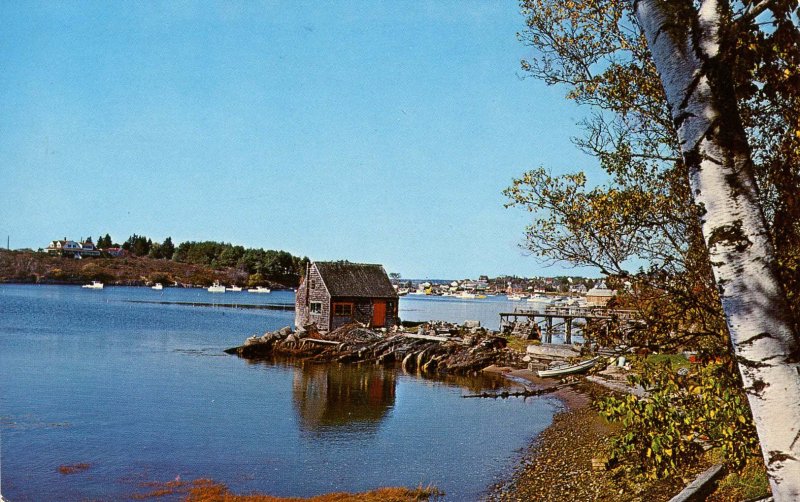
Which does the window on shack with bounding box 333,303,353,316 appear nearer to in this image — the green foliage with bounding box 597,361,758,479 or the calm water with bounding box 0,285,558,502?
the calm water with bounding box 0,285,558,502

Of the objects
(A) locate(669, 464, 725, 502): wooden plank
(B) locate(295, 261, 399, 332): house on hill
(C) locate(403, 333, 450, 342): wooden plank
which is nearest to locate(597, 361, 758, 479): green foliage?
(A) locate(669, 464, 725, 502): wooden plank

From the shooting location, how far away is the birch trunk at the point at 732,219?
2.73 metres

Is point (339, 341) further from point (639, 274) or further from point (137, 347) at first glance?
point (639, 274)

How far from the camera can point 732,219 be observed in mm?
2914

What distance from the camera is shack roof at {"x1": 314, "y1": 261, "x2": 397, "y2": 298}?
196ft

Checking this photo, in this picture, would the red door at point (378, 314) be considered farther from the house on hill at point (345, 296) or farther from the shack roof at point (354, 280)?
the shack roof at point (354, 280)

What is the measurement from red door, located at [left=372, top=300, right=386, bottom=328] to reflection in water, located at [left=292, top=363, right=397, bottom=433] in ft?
40.4

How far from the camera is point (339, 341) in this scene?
2138 inches

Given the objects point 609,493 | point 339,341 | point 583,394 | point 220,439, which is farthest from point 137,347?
point 609,493

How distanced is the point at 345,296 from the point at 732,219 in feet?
187

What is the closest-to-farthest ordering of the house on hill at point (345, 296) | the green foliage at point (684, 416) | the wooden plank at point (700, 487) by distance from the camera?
the green foliage at point (684, 416)
the wooden plank at point (700, 487)
the house on hill at point (345, 296)

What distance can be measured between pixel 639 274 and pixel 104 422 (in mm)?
24525

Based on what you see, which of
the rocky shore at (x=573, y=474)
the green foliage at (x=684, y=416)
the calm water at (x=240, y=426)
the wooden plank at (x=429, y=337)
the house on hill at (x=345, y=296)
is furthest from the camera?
the house on hill at (x=345, y=296)

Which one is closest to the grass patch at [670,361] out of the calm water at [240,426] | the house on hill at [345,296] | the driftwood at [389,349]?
the calm water at [240,426]
